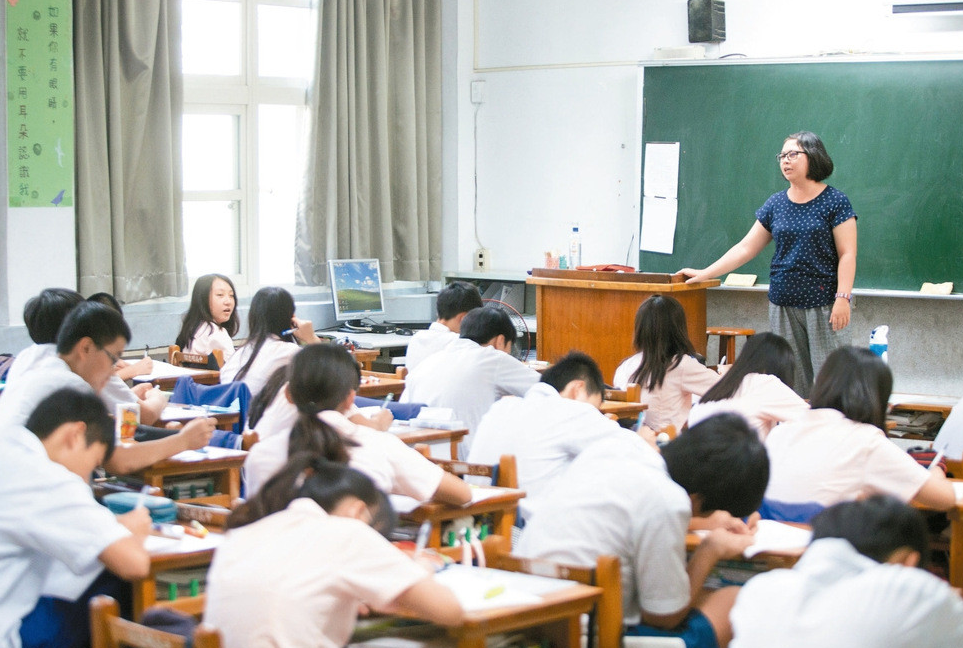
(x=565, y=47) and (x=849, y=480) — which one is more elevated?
(x=565, y=47)

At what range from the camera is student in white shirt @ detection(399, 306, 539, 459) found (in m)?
4.54

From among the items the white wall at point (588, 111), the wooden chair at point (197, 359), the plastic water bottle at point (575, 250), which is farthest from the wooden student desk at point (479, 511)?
the plastic water bottle at point (575, 250)

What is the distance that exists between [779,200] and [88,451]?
3.71 m

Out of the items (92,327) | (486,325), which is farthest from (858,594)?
(486,325)

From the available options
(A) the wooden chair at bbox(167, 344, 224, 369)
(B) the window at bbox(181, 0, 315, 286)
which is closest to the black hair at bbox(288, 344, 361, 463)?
(A) the wooden chair at bbox(167, 344, 224, 369)

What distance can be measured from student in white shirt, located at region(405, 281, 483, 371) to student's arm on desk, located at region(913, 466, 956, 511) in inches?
102

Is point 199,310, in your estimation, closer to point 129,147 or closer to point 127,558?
point 129,147

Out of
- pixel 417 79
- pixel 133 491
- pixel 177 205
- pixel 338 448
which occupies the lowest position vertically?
pixel 133 491

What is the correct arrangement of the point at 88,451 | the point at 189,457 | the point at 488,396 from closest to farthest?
the point at 88,451 → the point at 189,457 → the point at 488,396

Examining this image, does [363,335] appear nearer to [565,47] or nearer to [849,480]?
[565,47]

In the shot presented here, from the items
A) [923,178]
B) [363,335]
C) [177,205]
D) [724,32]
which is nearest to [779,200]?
[923,178]

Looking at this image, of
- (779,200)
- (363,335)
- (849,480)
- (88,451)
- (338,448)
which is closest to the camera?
(88,451)

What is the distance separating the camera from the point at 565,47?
8.07 meters

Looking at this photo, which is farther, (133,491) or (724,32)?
(724,32)
